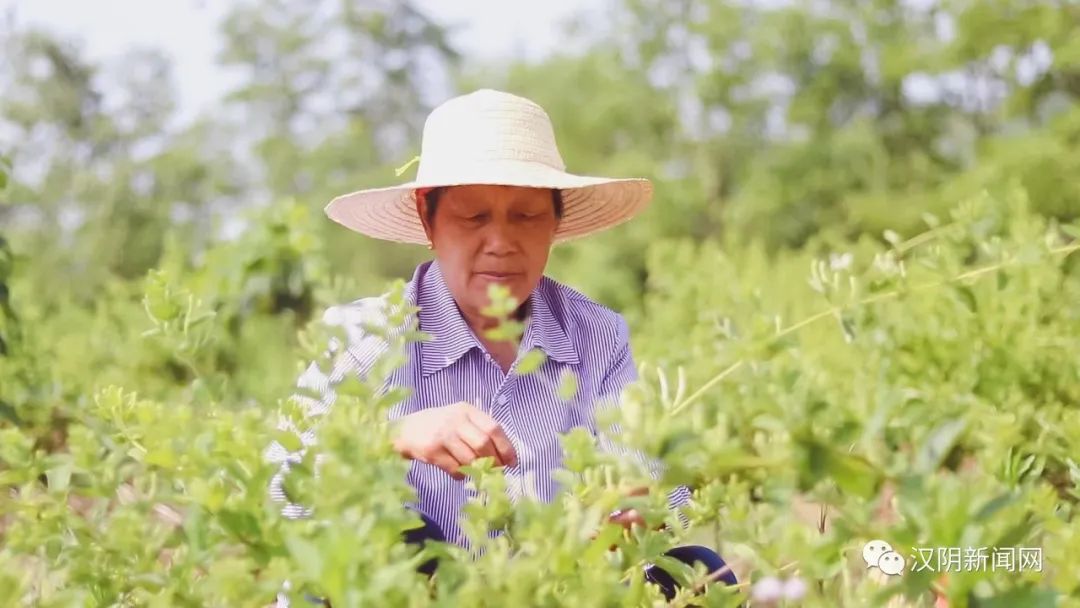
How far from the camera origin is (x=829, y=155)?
26234mm

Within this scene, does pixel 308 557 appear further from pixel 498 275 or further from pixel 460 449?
pixel 498 275

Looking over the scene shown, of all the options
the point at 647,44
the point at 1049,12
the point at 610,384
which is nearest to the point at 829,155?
the point at 647,44

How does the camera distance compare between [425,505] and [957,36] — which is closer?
[425,505]

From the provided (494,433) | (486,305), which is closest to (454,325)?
(486,305)

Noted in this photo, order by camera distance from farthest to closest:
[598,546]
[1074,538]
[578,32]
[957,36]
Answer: [578,32], [957,36], [1074,538], [598,546]

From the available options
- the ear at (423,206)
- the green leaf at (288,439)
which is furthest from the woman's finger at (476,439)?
the ear at (423,206)

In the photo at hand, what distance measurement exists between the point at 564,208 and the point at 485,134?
463mm

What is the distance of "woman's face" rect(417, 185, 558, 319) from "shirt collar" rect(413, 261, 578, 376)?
45 mm

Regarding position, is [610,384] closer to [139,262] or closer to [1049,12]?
[1049,12]

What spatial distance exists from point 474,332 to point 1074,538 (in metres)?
1.18

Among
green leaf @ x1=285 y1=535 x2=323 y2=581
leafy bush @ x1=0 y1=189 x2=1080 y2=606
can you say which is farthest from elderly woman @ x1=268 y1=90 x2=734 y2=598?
green leaf @ x1=285 y1=535 x2=323 y2=581

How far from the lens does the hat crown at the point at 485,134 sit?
7.52 ft

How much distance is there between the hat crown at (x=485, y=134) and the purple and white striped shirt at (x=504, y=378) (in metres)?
0.24

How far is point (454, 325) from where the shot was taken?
2.30 m
